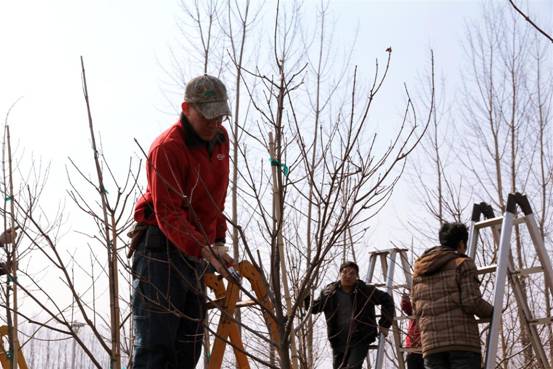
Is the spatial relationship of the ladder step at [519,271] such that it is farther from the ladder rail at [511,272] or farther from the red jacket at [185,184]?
the red jacket at [185,184]

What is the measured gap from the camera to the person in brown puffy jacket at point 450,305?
505cm

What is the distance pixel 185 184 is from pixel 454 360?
2.56 m

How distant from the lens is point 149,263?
3.30 m

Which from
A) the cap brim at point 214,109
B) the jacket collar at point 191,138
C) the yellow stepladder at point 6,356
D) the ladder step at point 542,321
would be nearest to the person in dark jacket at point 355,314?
the ladder step at point 542,321

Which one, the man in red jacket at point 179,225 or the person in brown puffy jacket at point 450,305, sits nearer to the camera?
the man in red jacket at point 179,225

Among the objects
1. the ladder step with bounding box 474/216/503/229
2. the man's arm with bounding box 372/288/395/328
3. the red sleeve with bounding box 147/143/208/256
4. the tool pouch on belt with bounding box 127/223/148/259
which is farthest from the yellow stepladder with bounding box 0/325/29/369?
the ladder step with bounding box 474/216/503/229

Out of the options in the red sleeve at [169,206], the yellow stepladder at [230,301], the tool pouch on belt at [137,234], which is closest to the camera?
the red sleeve at [169,206]

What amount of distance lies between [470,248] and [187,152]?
3.13 metres

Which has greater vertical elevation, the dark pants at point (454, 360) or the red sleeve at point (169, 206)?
the red sleeve at point (169, 206)

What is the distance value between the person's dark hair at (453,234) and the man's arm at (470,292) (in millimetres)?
251

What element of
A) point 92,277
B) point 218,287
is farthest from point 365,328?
point 218,287

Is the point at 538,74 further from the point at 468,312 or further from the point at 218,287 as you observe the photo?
the point at 218,287

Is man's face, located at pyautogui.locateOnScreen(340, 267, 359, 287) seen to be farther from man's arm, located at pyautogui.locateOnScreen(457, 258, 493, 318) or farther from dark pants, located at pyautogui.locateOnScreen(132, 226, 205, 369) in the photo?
dark pants, located at pyautogui.locateOnScreen(132, 226, 205, 369)

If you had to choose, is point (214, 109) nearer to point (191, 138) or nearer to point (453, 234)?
point (191, 138)
